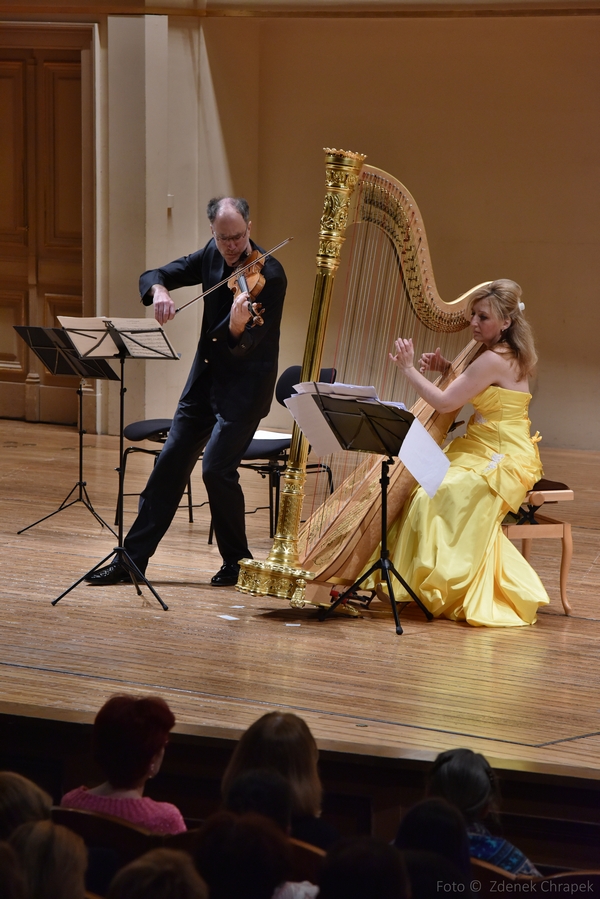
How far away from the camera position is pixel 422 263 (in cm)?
406

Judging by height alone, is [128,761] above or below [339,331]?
below

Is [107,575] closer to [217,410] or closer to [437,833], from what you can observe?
[217,410]

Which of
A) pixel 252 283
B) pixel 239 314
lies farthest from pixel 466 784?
pixel 252 283

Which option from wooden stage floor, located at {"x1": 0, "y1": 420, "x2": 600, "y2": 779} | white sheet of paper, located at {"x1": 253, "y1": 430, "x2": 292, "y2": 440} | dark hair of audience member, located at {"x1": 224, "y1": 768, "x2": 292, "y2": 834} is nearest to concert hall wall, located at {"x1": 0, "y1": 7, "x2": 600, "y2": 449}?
white sheet of paper, located at {"x1": 253, "y1": 430, "x2": 292, "y2": 440}

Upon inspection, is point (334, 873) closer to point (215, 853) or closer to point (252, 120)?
point (215, 853)

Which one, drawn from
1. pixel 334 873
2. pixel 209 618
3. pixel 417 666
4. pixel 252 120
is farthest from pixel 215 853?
pixel 252 120

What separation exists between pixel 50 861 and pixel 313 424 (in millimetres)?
2466

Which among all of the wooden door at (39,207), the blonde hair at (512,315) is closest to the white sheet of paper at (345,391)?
the blonde hair at (512,315)

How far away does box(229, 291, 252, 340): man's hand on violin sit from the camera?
13.5ft

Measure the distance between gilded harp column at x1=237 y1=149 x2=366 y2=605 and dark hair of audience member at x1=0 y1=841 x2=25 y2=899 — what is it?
2.59 meters

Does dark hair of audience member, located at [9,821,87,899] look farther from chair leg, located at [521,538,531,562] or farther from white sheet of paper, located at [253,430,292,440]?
white sheet of paper, located at [253,430,292,440]

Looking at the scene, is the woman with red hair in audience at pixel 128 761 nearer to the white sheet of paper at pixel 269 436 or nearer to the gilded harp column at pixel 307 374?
the gilded harp column at pixel 307 374

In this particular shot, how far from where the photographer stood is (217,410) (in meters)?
4.51

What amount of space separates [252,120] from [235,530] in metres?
4.71
